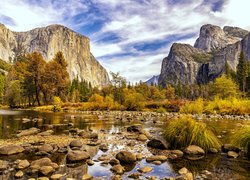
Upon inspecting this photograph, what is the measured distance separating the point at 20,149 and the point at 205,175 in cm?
650

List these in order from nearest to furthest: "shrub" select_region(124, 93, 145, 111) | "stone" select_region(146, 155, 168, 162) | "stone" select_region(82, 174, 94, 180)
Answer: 1. "stone" select_region(82, 174, 94, 180)
2. "stone" select_region(146, 155, 168, 162)
3. "shrub" select_region(124, 93, 145, 111)

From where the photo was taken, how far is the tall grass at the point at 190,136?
9727 millimetres

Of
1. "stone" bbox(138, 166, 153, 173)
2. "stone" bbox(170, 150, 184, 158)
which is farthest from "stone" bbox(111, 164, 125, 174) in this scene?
"stone" bbox(170, 150, 184, 158)

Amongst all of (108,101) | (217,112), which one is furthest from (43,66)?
(217,112)

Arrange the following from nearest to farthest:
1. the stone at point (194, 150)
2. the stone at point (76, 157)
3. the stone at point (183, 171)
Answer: the stone at point (183, 171), the stone at point (76, 157), the stone at point (194, 150)

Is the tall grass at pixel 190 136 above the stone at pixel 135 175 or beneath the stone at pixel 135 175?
above

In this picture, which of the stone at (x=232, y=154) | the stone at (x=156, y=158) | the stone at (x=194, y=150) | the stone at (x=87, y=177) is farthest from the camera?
the stone at (x=194, y=150)

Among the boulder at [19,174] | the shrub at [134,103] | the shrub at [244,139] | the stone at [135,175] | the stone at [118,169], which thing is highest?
the shrub at [134,103]

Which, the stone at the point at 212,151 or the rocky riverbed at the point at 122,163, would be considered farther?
the stone at the point at 212,151

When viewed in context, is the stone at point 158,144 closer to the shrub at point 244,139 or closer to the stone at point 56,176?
the shrub at point 244,139

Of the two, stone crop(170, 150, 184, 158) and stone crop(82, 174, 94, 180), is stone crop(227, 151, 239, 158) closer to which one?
stone crop(170, 150, 184, 158)

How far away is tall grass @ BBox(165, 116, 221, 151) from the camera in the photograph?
9.73m

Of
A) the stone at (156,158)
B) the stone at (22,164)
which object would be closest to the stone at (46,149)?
the stone at (22,164)

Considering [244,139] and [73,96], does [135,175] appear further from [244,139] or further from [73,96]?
[73,96]
